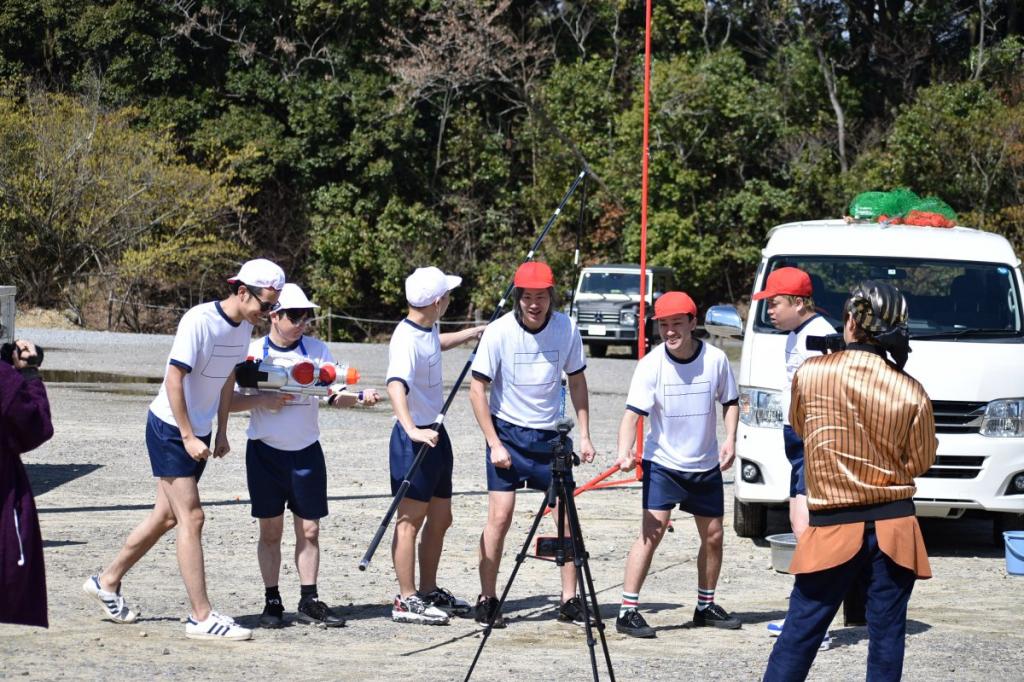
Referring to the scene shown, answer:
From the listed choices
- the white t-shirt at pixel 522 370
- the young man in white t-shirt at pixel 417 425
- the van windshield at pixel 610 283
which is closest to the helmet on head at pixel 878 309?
the white t-shirt at pixel 522 370

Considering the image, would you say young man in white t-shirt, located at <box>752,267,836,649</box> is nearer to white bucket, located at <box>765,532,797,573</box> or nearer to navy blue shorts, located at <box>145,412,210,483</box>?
white bucket, located at <box>765,532,797,573</box>

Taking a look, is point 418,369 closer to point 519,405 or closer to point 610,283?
point 519,405

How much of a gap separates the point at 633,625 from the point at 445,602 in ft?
3.60

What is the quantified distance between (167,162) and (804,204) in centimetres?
1800

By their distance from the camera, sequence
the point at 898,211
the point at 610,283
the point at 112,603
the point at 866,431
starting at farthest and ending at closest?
1. the point at 610,283
2. the point at 898,211
3. the point at 112,603
4. the point at 866,431

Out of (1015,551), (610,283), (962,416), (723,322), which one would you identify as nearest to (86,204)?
(610,283)

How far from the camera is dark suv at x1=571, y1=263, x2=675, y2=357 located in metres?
30.5

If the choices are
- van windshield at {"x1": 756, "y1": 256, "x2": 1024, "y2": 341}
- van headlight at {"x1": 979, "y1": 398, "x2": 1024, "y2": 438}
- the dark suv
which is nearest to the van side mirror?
van windshield at {"x1": 756, "y1": 256, "x2": 1024, "y2": 341}

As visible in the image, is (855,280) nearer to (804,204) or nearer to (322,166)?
(804,204)

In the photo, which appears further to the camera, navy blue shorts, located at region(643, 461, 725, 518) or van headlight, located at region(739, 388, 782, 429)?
van headlight, located at region(739, 388, 782, 429)

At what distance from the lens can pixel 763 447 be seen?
30.1 feet

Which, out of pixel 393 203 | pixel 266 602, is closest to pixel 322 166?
Answer: pixel 393 203

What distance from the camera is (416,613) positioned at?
7211 mm

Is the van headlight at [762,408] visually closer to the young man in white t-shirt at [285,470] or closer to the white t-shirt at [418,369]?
the white t-shirt at [418,369]
